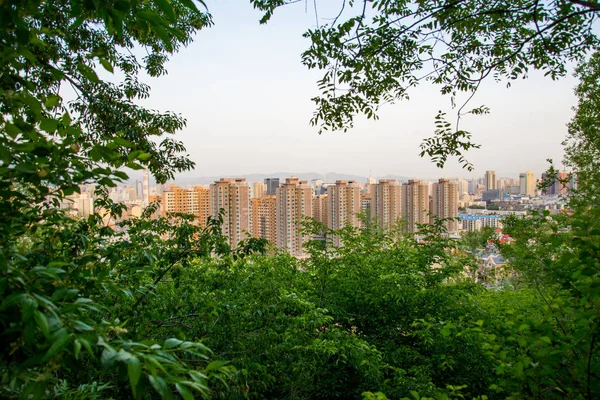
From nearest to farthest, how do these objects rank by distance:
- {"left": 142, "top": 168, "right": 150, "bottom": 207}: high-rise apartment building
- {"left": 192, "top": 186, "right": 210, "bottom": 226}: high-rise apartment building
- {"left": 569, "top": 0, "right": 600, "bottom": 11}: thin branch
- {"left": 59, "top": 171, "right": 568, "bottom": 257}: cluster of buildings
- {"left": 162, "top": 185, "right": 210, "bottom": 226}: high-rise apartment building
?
{"left": 569, "top": 0, "right": 600, "bottom": 11}: thin branch < {"left": 142, "top": 168, "right": 150, "bottom": 207}: high-rise apartment building < {"left": 162, "top": 185, "right": 210, "bottom": 226}: high-rise apartment building < {"left": 59, "top": 171, "right": 568, "bottom": 257}: cluster of buildings < {"left": 192, "top": 186, "right": 210, "bottom": 226}: high-rise apartment building

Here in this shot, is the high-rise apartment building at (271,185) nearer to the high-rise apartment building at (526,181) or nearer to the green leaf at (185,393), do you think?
the high-rise apartment building at (526,181)

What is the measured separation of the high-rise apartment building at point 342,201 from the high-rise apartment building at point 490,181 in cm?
367

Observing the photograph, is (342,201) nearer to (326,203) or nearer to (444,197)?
(326,203)

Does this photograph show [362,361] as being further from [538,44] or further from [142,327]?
[538,44]

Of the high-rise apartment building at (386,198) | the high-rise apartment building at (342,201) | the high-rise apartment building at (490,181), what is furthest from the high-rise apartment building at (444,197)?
the high-rise apartment building at (490,181)

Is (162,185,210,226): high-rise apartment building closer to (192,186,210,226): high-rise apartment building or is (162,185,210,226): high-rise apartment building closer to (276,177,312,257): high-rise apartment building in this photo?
(192,186,210,226): high-rise apartment building

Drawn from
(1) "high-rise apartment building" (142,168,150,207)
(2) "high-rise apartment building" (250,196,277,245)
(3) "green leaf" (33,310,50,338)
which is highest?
(1) "high-rise apartment building" (142,168,150,207)

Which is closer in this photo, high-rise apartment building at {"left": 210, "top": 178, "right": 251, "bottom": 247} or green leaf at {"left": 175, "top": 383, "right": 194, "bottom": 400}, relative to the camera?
green leaf at {"left": 175, "top": 383, "right": 194, "bottom": 400}

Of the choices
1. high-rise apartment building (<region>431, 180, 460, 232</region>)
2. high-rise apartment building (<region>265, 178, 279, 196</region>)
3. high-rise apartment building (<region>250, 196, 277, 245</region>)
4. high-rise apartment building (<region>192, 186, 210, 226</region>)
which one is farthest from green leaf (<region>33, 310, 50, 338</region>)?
high-rise apartment building (<region>431, 180, 460, 232</region>)

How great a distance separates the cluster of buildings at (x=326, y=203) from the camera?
4688 millimetres

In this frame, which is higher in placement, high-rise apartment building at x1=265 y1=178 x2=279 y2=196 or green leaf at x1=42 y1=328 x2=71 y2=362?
high-rise apartment building at x1=265 y1=178 x2=279 y2=196

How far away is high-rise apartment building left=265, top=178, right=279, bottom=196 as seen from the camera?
716cm

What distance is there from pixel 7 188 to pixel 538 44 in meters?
2.96

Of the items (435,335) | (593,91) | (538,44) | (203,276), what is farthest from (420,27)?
(593,91)
